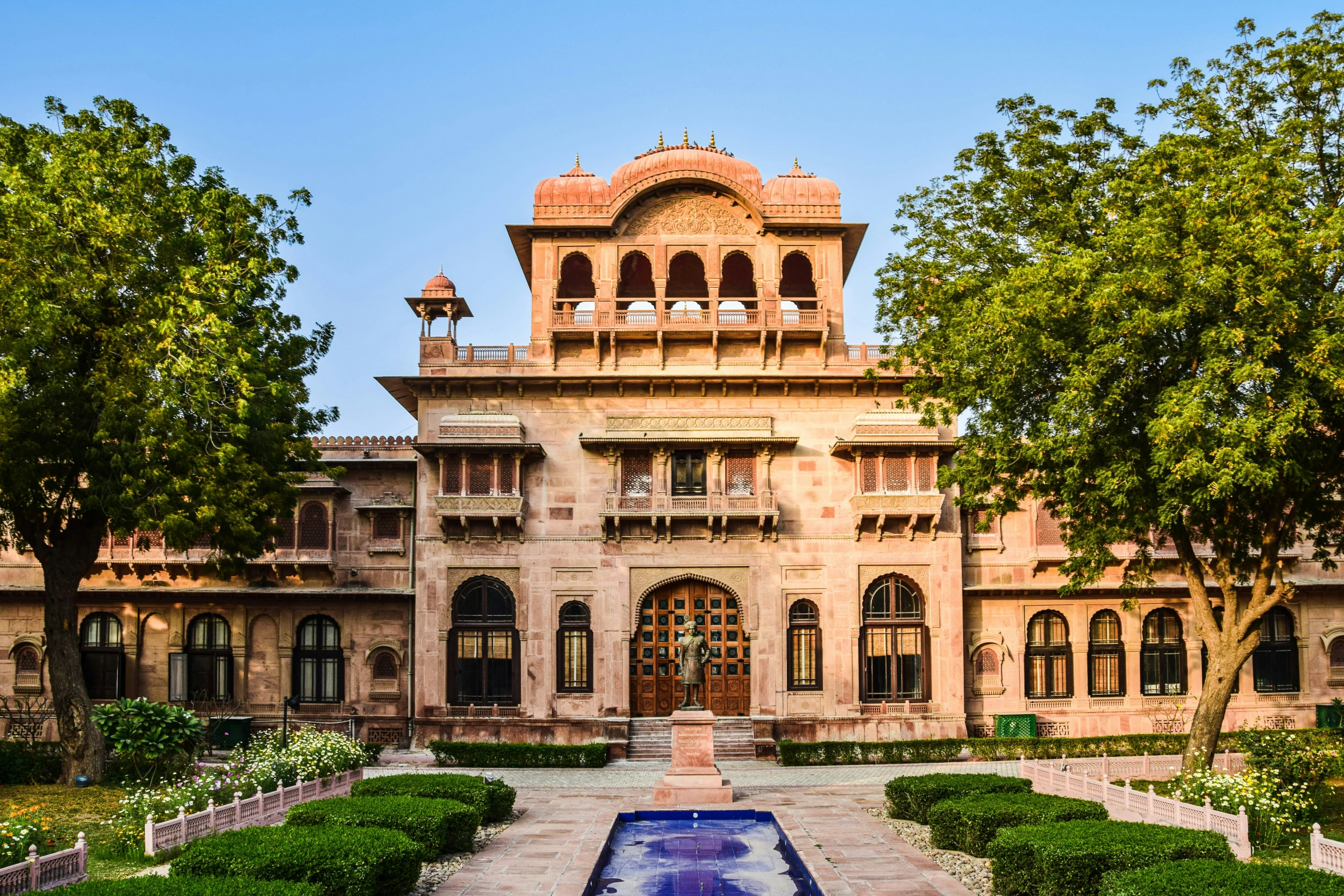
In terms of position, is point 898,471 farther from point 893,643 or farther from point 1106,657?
point 1106,657

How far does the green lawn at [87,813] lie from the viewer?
13961 mm

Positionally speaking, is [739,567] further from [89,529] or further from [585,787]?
[89,529]

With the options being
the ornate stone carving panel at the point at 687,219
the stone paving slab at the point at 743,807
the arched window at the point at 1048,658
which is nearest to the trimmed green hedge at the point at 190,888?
the stone paving slab at the point at 743,807

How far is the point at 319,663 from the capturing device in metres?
30.6

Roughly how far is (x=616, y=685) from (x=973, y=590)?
1053cm

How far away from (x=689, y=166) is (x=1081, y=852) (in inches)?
898

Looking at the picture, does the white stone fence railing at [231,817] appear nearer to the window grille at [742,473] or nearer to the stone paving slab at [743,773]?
the stone paving slab at [743,773]

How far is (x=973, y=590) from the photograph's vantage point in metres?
30.2

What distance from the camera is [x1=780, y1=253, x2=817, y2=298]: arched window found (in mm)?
32500

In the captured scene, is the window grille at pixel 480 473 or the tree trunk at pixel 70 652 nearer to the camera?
the tree trunk at pixel 70 652

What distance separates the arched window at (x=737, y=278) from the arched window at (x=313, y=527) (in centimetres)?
1325

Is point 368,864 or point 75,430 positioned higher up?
point 75,430

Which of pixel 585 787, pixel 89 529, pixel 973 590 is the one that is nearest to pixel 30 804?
pixel 89 529

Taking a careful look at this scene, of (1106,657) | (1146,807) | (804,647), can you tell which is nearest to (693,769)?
(1146,807)
